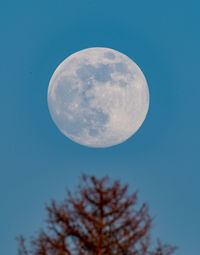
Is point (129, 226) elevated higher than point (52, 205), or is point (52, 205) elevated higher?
point (52, 205)

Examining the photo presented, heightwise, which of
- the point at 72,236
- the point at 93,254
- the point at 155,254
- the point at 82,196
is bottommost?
the point at 155,254

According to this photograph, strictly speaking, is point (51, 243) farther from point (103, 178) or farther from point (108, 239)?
point (103, 178)

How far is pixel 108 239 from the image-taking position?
1388 centimetres

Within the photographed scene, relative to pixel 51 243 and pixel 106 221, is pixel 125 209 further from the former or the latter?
pixel 51 243

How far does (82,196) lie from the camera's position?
14.5 m

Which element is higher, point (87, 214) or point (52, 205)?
point (52, 205)

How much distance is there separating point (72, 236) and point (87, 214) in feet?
3.19

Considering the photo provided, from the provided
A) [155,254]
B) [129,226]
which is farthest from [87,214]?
[155,254]

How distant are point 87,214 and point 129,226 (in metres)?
1.62

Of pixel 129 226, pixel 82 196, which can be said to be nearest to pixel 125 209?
pixel 129 226

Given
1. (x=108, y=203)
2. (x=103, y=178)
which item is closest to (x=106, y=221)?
(x=108, y=203)

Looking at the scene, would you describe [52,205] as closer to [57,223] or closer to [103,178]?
[57,223]

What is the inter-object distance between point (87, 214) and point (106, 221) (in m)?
0.76

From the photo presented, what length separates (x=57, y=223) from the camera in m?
14.4
